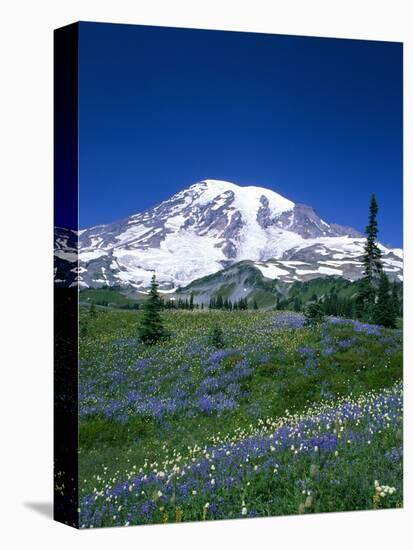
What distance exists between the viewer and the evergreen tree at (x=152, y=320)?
14406 mm

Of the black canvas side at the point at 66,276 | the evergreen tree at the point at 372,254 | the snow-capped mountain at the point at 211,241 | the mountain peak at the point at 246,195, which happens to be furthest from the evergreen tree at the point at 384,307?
the black canvas side at the point at 66,276

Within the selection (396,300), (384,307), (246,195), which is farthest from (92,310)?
(396,300)

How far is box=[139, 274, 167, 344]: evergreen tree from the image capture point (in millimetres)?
14406

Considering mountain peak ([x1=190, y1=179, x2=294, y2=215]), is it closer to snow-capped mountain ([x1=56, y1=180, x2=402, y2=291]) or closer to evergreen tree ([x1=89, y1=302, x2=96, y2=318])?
snow-capped mountain ([x1=56, y1=180, x2=402, y2=291])

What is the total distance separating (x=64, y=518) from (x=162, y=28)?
21.0ft

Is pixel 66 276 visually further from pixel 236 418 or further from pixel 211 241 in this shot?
pixel 236 418

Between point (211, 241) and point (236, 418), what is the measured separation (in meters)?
2.40

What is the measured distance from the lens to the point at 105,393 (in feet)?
45.6

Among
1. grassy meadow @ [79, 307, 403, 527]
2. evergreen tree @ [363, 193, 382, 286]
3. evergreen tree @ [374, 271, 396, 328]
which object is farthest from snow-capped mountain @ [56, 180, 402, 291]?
grassy meadow @ [79, 307, 403, 527]

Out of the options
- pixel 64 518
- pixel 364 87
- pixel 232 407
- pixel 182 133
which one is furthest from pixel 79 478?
pixel 364 87

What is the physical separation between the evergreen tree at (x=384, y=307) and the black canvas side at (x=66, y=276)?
184 inches

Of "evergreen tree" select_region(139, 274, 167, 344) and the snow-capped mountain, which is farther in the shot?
"evergreen tree" select_region(139, 274, 167, 344)

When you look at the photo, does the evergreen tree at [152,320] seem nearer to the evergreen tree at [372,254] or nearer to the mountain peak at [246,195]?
the mountain peak at [246,195]

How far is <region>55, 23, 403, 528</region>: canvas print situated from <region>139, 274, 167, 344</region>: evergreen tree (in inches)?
0.8
